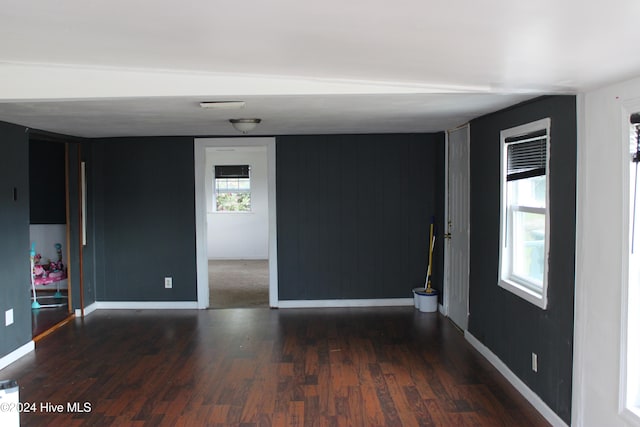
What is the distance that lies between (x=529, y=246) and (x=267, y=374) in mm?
2298

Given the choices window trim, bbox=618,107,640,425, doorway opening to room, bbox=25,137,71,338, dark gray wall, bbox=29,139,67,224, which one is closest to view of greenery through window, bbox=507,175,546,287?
window trim, bbox=618,107,640,425

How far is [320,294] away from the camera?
6.75 meters

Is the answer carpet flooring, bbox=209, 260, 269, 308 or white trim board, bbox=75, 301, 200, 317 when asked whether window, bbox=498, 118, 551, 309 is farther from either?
white trim board, bbox=75, 301, 200, 317

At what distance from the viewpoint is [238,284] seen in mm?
8320

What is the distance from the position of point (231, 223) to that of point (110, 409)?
736 cm

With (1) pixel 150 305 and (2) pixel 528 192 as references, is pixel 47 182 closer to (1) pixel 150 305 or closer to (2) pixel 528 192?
(1) pixel 150 305

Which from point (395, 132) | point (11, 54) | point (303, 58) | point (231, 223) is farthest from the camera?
point (231, 223)

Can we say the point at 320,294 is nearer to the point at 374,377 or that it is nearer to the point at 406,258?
the point at 406,258

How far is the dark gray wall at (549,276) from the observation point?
Answer: 3283 millimetres

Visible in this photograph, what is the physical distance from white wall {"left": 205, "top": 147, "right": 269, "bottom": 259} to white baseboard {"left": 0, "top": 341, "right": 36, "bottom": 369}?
5962mm

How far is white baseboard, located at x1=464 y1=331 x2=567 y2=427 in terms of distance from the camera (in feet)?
11.4

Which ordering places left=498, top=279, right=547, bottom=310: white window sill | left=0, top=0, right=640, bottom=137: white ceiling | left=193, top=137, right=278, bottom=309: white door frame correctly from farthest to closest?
1. left=193, top=137, right=278, bottom=309: white door frame
2. left=498, top=279, right=547, bottom=310: white window sill
3. left=0, top=0, right=640, bottom=137: white ceiling

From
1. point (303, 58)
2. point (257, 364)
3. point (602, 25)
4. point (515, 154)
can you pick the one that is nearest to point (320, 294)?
point (257, 364)

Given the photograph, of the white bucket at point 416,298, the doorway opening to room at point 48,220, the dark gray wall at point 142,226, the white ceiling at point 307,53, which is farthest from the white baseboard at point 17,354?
the white bucket at point 416,298
